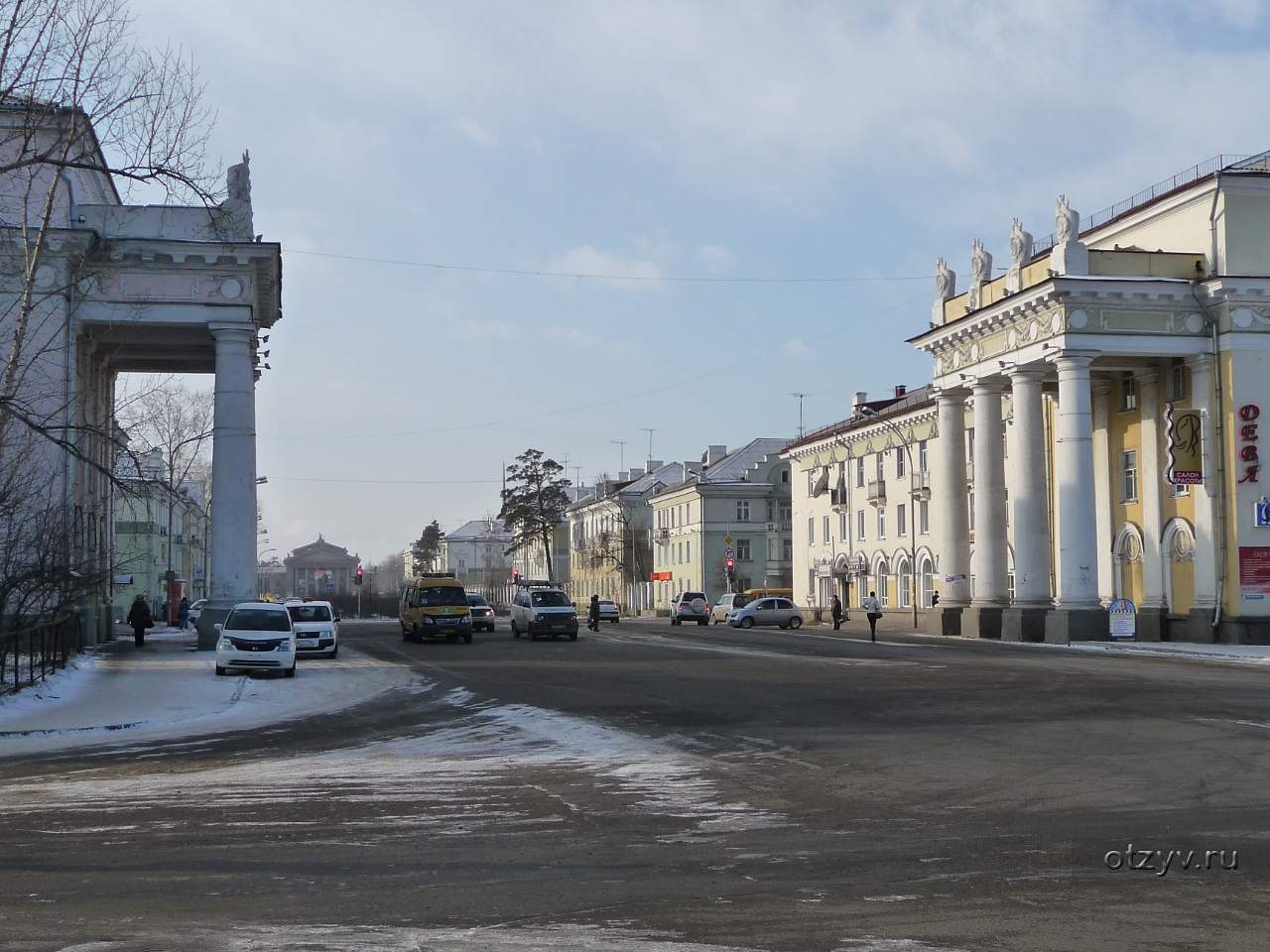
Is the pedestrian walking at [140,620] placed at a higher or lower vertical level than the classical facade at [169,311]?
lower

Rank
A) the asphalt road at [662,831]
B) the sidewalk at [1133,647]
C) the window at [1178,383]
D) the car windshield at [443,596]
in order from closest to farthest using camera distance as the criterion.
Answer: the asphalt road at [662,831], the sidewalk at [1133,647], the window at [1178,383], the car windshield at [443,596]

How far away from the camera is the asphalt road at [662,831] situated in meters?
7.10

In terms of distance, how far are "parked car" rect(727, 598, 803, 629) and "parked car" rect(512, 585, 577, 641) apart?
20.2 metres

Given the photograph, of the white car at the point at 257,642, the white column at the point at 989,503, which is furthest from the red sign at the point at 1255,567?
the white car at the point at 257,642

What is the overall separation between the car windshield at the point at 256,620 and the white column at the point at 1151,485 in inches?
1265

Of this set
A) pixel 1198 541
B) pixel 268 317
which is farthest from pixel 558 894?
pixel 1198 541

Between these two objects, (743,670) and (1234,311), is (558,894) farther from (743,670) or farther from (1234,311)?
(1234,311)

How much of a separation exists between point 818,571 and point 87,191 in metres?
51.3

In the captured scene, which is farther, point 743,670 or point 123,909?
point 743,670

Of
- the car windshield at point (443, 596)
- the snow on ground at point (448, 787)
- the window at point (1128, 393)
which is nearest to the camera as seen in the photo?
the snow on ground at point (448, 787)

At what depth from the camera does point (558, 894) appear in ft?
25.8

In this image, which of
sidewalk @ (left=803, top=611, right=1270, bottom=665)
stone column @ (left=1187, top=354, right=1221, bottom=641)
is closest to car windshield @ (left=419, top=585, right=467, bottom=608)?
sidewalk @ (left=803, top=611, right=1270, bottom=665)

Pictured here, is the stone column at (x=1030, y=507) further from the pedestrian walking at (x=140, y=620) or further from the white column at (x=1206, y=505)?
the pedestrian walking at (x=140, y=620)

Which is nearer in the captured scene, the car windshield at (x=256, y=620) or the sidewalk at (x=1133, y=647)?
the car windshield at (x=256, y=620)
